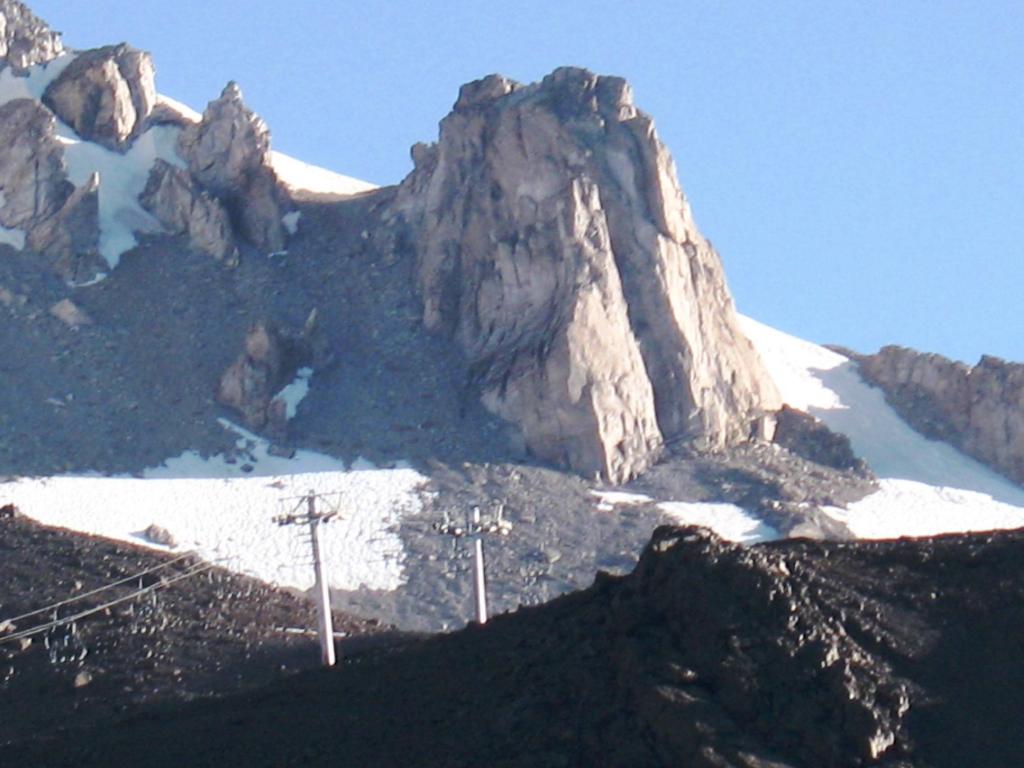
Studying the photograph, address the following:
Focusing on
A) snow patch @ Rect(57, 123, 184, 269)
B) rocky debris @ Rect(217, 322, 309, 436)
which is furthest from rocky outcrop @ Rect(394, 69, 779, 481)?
snow patch @ Rect(57, 123, 184, 269)

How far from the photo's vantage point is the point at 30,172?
86.9 m

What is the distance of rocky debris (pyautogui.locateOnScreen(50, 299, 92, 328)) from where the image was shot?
82312 millimetres

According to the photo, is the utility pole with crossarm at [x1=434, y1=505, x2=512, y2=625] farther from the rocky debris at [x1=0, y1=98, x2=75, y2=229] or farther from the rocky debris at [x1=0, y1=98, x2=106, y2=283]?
the rocky debris at [x1=0, y1=98, x2=75, y2=229]

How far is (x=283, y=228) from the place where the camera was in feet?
298

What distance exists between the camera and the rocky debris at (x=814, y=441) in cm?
8519

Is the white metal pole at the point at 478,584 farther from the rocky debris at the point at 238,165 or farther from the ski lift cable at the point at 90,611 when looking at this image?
the rocky debris at the point at 238,165

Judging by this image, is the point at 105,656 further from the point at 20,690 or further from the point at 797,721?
the point at 797,721

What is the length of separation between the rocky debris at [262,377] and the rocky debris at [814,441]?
58.3ft

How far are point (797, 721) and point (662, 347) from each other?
53.3 meters

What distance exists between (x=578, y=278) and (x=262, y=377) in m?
11.3

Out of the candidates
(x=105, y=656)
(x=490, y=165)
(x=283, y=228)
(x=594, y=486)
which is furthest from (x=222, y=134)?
(x=105, y=656)

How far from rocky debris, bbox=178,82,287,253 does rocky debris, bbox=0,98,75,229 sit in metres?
5.10

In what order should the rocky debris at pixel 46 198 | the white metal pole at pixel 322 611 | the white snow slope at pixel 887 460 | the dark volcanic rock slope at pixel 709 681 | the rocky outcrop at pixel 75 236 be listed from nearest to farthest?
the dark volcanic rock slope at pixel 709 681 < the white metal pole at pixel 322 611 < the white snow slope at pixel 887 460 < the rocky outcrop at pixel 75 236 < the rocky debris at pixel 46 198

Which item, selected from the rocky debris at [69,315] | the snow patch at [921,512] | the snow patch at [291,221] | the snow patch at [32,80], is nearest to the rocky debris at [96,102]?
the snow patch at [32,80]
